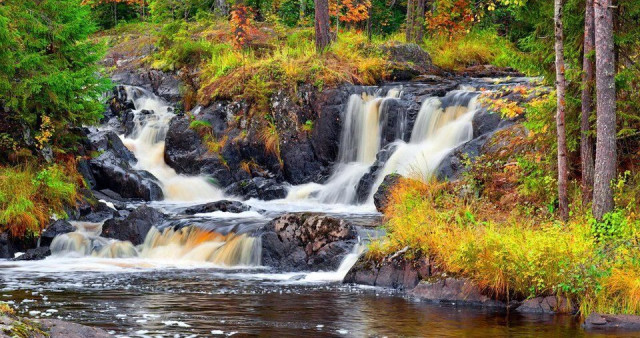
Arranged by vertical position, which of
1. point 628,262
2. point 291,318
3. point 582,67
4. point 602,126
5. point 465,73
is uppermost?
point 465,73

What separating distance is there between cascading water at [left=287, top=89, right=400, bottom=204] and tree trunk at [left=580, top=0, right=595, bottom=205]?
29.3ft

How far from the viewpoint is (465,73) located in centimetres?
2702

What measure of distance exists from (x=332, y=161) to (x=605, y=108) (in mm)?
11984

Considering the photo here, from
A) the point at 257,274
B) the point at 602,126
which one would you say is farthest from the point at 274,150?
the point at 602,126

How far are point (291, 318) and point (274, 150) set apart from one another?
13326 mm

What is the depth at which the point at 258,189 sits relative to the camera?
75.2 feet

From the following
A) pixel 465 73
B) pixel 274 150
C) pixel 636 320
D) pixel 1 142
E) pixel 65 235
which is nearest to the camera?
pixel 636 320

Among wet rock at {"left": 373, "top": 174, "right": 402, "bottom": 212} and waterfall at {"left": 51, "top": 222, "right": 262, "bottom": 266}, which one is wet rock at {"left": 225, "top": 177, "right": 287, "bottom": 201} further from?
waterfall at {"left": 51, "top": 222, "right": 262, "bottom": 266}

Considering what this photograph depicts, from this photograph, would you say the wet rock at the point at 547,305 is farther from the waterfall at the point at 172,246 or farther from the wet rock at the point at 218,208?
the wet rock at the point at 218,208

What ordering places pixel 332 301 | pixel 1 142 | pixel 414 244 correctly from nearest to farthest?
1. pixel 332 301
2. pixel 414 244
3. pixel 1 142

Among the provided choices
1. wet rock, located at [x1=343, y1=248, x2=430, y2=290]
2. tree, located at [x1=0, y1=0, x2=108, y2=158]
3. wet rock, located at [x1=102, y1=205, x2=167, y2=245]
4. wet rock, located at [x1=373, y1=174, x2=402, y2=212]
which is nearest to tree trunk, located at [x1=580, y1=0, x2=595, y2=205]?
wet rock, located at [x1=343, y1=248, x2=430, y2=290]

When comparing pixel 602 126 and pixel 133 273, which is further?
pixel 133 273

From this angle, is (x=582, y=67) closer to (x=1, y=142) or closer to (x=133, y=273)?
(x=133, y=273)

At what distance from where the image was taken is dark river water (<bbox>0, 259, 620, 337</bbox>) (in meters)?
9.95
